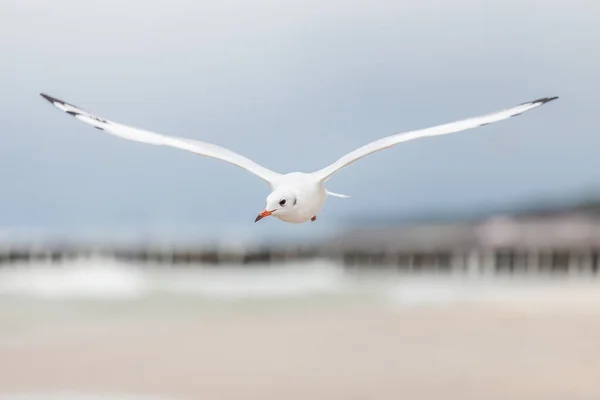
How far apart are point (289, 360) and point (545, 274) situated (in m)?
11.2

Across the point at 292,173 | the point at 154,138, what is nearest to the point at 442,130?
the point at 292,173

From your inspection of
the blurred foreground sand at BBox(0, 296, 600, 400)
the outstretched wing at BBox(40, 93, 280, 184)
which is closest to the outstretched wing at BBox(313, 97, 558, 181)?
the outstretched wing at BBox(40, 93, 280, 184)

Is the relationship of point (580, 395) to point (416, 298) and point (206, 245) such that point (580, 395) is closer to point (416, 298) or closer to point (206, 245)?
point (416, 298)

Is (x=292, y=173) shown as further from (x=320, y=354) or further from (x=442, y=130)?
(x=320, y=354)

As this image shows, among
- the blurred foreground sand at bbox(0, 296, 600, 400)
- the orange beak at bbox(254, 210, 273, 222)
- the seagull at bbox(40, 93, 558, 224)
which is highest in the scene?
the seagull at bbox(40, 93, 558, 224)

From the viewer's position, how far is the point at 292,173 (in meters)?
3.19

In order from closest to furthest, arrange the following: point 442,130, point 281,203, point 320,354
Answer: point 281,203, point 442,130, point 320,354

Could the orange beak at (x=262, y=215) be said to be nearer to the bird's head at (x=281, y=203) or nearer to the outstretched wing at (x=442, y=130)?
the bird's head at (x=281, y=203)

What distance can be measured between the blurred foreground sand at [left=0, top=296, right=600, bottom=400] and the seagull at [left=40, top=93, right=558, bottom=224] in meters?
7.98

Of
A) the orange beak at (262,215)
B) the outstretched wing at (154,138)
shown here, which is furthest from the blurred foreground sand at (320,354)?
the orange beak at (262,215)

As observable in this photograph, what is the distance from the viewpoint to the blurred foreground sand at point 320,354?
463 inches

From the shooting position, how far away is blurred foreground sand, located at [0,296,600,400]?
11766 millimetres

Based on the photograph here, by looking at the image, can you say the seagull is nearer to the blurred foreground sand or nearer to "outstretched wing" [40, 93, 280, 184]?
"outstretched wing" [40, 93, 280, 184]

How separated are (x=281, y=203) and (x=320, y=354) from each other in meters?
11.2
